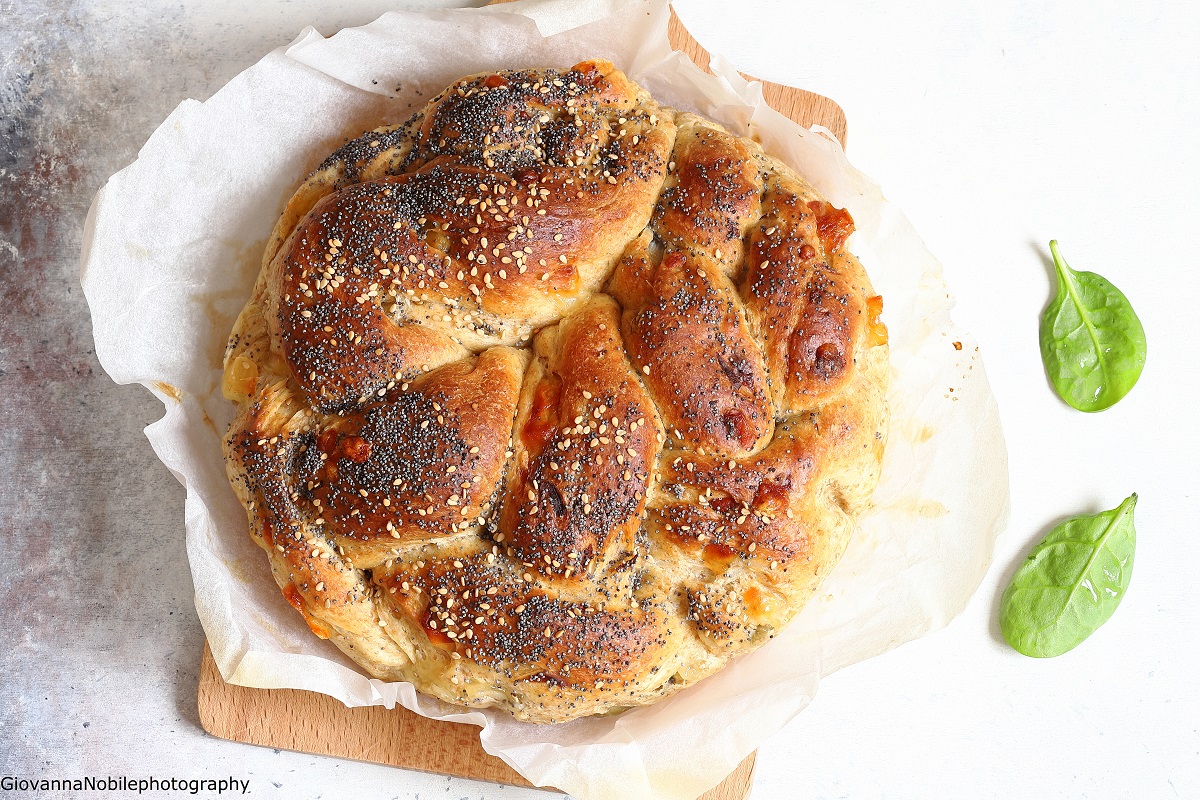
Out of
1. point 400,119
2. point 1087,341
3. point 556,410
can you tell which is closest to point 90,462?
point 400,119

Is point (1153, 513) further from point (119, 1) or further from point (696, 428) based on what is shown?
point (119, 1)

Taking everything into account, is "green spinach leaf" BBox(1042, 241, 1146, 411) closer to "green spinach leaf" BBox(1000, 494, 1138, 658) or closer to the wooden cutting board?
"green spinach leaf" BBox(1000, 494, 1138, 658)

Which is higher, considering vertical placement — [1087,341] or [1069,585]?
[1087,341]

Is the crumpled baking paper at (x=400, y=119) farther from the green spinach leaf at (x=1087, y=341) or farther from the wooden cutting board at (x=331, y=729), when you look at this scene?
the green spinach leaf at (x=1087, y=341)

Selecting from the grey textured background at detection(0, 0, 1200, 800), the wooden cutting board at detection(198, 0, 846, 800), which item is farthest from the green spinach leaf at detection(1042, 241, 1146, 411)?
the wooden cutting board at detection(198, 0, 846, 800)

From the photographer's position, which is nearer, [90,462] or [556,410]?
[556,410]

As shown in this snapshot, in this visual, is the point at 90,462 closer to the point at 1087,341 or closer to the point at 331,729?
the point at 331,729
